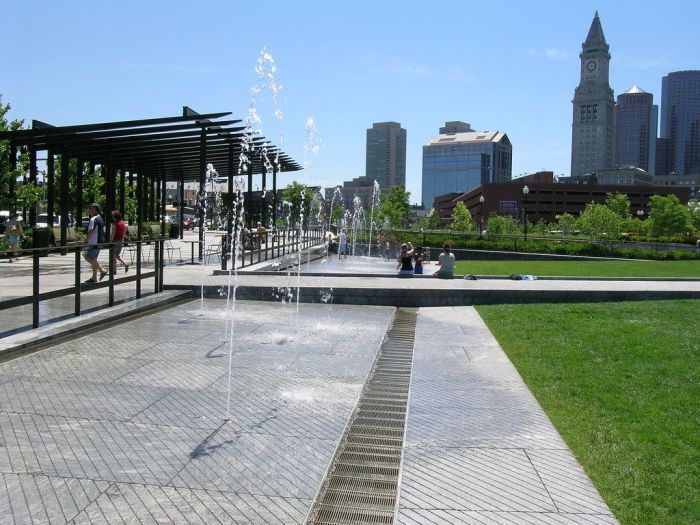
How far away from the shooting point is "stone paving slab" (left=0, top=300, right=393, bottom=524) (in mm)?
3777

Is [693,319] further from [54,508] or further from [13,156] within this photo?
[13,156]

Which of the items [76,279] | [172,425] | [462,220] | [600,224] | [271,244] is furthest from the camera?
[462,220]

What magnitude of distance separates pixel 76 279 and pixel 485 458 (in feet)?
22.8

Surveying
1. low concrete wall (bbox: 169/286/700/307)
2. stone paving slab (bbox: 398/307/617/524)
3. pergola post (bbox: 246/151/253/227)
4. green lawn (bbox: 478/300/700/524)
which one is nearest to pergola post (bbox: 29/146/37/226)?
pergola post (bbox: 246/151/253/227)

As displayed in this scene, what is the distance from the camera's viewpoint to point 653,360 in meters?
7.57

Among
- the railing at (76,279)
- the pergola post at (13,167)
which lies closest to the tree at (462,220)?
the pergola post at (13,167)

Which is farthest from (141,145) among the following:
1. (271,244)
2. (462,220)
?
(462,220)

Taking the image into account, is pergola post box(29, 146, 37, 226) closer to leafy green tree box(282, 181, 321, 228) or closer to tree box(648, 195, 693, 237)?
leafy green tree box(282, 181, 321, 228)

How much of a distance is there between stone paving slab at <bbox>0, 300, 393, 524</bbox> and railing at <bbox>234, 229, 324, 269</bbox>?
9380 millimetres

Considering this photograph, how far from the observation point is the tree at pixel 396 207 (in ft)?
241

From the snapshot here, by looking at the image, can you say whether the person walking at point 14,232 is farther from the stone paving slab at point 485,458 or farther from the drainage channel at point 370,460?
the stone paving slab at point 485,458

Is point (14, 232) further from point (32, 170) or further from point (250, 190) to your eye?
point (250, 190)

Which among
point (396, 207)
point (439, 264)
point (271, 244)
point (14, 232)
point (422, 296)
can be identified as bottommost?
point (422, 296)

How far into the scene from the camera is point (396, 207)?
7662 cm
